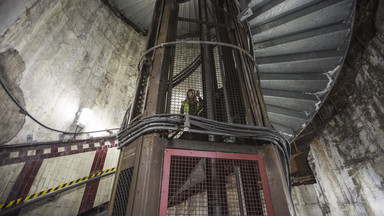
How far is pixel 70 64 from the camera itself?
5121 mm

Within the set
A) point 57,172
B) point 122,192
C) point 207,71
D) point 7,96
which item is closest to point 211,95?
point 207,71

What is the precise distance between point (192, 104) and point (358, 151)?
487 centimetres

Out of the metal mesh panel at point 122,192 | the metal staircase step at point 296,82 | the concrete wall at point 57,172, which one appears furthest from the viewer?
the metal staircase step at point 296,82

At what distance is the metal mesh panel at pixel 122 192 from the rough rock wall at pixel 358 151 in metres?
5.48

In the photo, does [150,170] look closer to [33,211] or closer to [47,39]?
[33,211]

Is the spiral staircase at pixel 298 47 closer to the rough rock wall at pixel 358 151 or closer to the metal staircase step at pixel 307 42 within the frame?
the metal staircase step at pixel 307 42

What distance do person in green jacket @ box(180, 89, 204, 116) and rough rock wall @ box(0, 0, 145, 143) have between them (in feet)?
12.4

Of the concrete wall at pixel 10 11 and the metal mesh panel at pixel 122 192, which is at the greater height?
Answer: the concrete wall at pixel 10 11

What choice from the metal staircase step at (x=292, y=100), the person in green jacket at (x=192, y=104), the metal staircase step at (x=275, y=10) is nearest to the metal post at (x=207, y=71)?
the person in green jacket at (x=192, y=104)

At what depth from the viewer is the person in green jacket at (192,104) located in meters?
2.83

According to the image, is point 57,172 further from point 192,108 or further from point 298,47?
point 298,47

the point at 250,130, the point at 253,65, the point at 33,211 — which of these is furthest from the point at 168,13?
the point at 33,211

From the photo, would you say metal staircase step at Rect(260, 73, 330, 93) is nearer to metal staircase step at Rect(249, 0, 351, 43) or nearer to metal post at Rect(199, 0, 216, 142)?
metal staircase step at Rect(249, 0, 351, 43)

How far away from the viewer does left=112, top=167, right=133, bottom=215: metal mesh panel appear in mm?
1844
